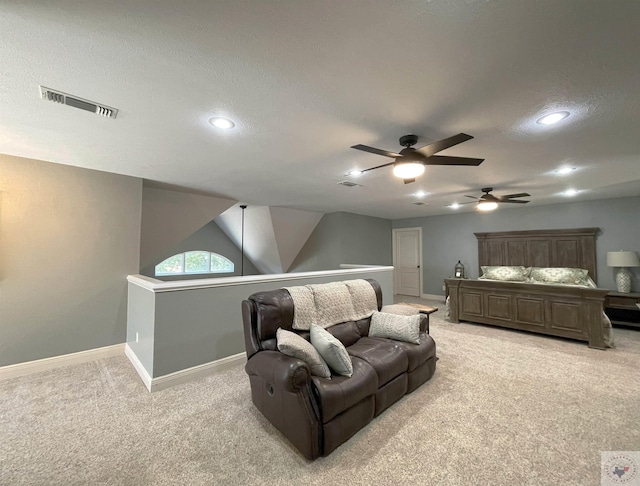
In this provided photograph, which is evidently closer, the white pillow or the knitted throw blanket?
the white pillow

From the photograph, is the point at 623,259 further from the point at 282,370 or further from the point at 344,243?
the point at 282,370

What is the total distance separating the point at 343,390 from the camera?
1.87m

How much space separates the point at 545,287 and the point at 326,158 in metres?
4.05

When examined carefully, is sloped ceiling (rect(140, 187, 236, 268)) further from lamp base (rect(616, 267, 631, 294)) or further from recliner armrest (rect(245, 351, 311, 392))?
lamp base (rect(616, 267, 631, 294))

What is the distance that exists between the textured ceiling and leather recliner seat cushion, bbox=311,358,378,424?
1997 mm

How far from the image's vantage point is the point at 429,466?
1708 millimetres

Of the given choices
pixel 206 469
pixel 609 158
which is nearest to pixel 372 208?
pixel 609 158

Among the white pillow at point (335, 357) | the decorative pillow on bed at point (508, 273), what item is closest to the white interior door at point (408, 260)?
the decorative pillow on bed at point (508, 273)

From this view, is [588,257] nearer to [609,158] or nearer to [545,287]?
[545,287]

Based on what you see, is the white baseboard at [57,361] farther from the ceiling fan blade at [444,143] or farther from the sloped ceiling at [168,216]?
the ceiling fan blade at [444,143]

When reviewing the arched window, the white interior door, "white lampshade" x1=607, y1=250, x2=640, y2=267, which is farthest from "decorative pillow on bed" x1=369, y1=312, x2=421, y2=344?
the arched window

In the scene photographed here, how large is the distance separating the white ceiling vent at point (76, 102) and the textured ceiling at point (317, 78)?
7 cm

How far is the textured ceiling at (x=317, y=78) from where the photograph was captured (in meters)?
1.23

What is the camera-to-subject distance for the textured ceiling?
48.4 inches
